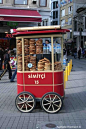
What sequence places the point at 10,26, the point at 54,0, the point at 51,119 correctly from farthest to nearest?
1. the point at 54,0
2. the point at 10,26
3. the point at 51,119

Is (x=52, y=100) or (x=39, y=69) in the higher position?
(x=39, y=69)

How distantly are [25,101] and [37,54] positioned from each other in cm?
138

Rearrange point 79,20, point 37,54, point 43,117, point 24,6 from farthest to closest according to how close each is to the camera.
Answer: point 79,20, point 24,6, point 37,54, point 43,117

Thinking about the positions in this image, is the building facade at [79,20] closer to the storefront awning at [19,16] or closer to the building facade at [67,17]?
the building facade at [67,17]

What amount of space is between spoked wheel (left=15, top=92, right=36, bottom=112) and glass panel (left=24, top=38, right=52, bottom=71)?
0.74 meters

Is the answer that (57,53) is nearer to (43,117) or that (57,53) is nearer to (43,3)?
(43,117)

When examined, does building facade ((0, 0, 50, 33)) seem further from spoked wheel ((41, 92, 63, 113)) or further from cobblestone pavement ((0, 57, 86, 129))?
spoked wheel ((41, 92, 63, 113))

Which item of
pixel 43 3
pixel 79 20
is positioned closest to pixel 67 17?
pixel 79 20

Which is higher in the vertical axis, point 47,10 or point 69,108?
point 47,10

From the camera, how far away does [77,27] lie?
169ft

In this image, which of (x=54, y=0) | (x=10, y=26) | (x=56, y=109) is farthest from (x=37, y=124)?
(x=54, y=0)

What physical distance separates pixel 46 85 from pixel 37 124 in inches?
52.0

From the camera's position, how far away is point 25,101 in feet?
20.6

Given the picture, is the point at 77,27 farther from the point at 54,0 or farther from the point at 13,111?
the point at 13,111
